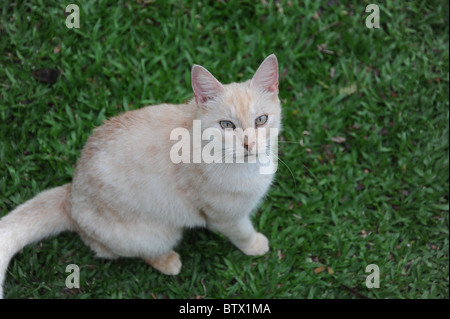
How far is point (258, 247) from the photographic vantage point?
3637 millimetres

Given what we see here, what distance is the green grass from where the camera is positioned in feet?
11.8

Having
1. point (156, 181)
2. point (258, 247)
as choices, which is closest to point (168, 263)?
point (258, 247)

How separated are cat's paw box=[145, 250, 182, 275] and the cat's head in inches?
50.5

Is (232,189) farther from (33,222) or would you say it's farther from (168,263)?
(33,222)

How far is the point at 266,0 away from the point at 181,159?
233 cm

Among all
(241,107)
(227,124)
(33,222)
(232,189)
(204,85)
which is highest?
(204,85)

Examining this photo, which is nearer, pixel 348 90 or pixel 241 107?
pixel 241 107

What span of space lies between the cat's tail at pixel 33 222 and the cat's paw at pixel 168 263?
2.39ft

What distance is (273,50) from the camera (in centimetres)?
418

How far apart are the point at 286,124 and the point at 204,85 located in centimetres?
165

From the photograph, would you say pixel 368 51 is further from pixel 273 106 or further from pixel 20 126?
pixel 20 126

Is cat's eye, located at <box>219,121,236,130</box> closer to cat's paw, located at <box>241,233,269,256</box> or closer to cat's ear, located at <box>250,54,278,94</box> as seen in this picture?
cat's ear, located at <box>250,54,278,94</box>

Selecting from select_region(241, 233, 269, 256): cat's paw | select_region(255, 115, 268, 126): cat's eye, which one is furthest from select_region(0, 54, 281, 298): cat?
select_region(241, 233, 269, 256): cat's paw

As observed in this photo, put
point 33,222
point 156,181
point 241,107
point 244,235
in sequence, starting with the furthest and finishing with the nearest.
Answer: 1. point 244,235
2. point 33,222
3. point 156,181
4. point 241,107
